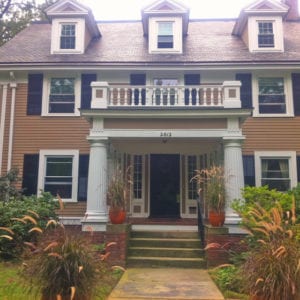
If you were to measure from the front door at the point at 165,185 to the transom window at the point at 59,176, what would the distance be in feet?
9.48

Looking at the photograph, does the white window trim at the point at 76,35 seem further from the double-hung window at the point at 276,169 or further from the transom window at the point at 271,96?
the double-hung window at the point at 276,169

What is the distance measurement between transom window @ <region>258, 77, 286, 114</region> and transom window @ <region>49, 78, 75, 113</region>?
6.66 m

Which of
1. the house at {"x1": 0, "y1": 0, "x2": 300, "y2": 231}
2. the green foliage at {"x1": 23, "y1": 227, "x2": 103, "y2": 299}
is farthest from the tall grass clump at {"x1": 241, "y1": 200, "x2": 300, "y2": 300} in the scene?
the house at {"x1": 0, "y1": 0, "x2": 300, "y2": 231}

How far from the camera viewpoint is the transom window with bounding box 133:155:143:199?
13.8m

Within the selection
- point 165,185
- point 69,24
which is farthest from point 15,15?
point 165,185

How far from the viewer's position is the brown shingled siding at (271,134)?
43.5 ft

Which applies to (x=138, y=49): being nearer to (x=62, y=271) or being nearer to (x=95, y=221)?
(x=95, y=221)

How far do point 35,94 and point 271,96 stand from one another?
8359mm

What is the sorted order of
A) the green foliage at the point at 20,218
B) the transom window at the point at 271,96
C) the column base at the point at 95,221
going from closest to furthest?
1. the green foliage at the point at 20,218
2. the column base at the point at 95,221
3. the transom window at the point at 271,96

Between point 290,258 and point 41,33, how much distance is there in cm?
1531

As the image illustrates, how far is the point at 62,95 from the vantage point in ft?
45.3

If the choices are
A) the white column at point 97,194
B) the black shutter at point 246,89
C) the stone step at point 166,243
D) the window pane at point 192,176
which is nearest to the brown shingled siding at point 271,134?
the black shutter at point 246,89

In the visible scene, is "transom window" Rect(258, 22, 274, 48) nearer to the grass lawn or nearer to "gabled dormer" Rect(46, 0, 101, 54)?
"gabled dormer" Rect(46, 0, 101, 54)

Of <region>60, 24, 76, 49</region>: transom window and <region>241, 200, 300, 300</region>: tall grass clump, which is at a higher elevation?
<region>60, 24, 76, 49</region>: transom window
